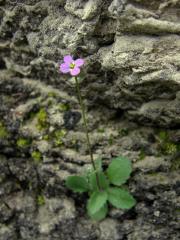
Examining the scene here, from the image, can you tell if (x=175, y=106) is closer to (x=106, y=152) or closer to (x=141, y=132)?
(x=141, y=132)

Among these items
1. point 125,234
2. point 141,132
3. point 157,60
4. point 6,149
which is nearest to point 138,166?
point 141,132

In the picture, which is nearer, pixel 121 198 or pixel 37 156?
pixel 121 198

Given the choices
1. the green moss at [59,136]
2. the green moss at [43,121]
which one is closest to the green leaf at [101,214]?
the green moss at [59,136]

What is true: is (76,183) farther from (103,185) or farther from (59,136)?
(59,136)

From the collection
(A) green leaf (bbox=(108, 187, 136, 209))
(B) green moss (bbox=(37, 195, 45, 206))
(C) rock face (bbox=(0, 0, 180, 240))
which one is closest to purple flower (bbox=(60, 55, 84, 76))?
(C) rock face (bbox=(0, 0, 180, 240))

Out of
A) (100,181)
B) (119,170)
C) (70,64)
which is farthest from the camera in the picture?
(100,181)

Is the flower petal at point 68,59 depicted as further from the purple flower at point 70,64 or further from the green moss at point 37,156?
the green moss at point 37,156

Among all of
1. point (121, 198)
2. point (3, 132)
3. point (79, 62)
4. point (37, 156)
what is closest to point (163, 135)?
point (121, 198)
